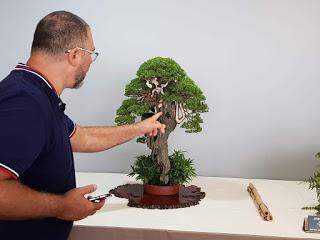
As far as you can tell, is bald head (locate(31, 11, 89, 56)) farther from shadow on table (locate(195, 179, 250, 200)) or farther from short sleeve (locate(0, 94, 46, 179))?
shadow on table (locate(195, 179, 250, 200))

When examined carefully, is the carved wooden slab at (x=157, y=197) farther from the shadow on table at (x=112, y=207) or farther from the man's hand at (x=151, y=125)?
the man's hand at (x=151, y=125)

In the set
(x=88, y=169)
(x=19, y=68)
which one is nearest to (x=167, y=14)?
(x=88, y=169)

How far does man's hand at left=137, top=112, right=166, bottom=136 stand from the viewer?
1.80 metres

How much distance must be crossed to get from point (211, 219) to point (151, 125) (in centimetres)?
43

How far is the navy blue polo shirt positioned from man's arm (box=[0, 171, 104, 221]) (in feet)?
0.11

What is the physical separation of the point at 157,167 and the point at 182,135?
0.47 metres

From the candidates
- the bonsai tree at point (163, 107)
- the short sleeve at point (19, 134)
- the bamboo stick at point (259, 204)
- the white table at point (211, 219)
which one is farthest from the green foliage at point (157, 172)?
the short sleeve at point (19, 134)

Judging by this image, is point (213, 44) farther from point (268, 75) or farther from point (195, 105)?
point (195, 105)

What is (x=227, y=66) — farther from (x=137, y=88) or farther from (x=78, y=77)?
(x=78, y=77)

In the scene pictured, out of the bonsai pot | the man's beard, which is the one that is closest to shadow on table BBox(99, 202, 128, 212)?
the bonsai pot

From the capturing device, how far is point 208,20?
220cm

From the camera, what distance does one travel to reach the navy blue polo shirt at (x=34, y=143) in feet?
3.87

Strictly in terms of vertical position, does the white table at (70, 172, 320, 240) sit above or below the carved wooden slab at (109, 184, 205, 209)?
below

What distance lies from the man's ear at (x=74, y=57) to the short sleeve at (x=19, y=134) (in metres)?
0.23
